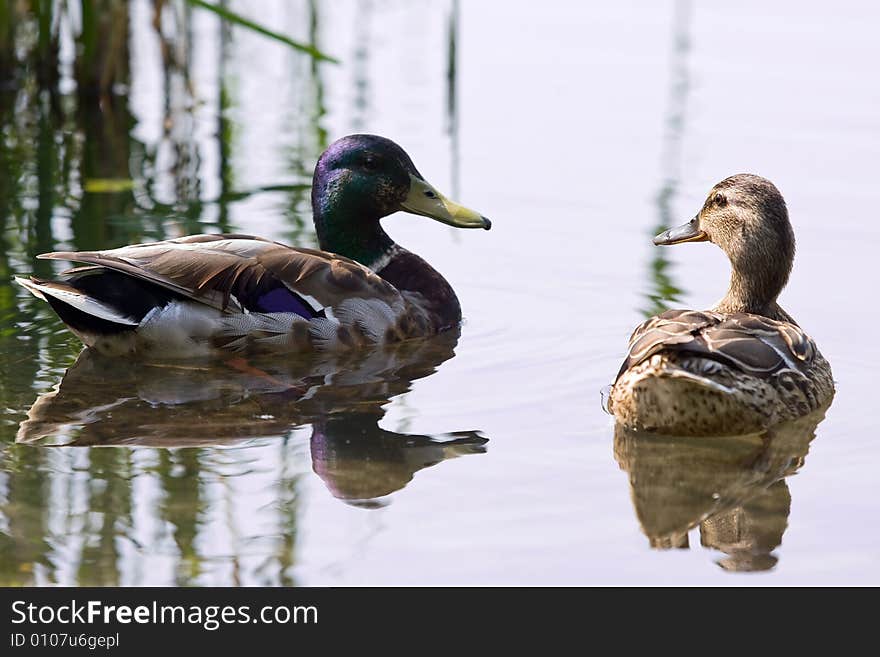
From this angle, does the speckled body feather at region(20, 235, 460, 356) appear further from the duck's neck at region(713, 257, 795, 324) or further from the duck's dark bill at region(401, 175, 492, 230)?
the duck's neck at region(713, 257, 795, 324)

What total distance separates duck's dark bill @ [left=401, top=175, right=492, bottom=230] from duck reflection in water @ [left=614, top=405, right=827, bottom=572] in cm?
246

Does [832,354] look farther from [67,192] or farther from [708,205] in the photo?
[67,192]

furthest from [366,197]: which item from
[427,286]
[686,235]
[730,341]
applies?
[730,341]

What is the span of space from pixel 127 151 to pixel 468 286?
430cm

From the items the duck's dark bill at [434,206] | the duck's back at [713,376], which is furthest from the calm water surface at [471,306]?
the duck's dark bill at [434,206]

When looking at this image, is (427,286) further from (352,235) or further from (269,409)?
(269,409)

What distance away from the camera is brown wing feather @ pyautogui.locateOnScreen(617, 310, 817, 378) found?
6688mm

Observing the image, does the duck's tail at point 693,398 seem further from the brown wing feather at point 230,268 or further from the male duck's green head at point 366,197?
the male duck's green head at point 366,197

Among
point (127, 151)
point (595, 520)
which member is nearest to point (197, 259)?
point (595, 520)

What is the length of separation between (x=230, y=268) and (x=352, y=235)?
1.25m

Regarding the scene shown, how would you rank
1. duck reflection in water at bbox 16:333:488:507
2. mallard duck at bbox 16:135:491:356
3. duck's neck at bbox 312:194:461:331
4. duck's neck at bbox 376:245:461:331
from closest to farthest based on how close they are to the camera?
1. duck reflection in water at bbox 16:333:488:507
2. mallard duck at bbox 16:135:491:356
3. duck's neck at bbox 376:245:461:331
4. duck's neck at bbox 312:194:461:331

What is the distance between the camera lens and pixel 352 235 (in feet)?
29.9

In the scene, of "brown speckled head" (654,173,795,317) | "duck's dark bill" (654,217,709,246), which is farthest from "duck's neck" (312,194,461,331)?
"brown speckled head" (654,173,795,317)

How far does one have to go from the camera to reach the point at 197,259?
26.2 ft
